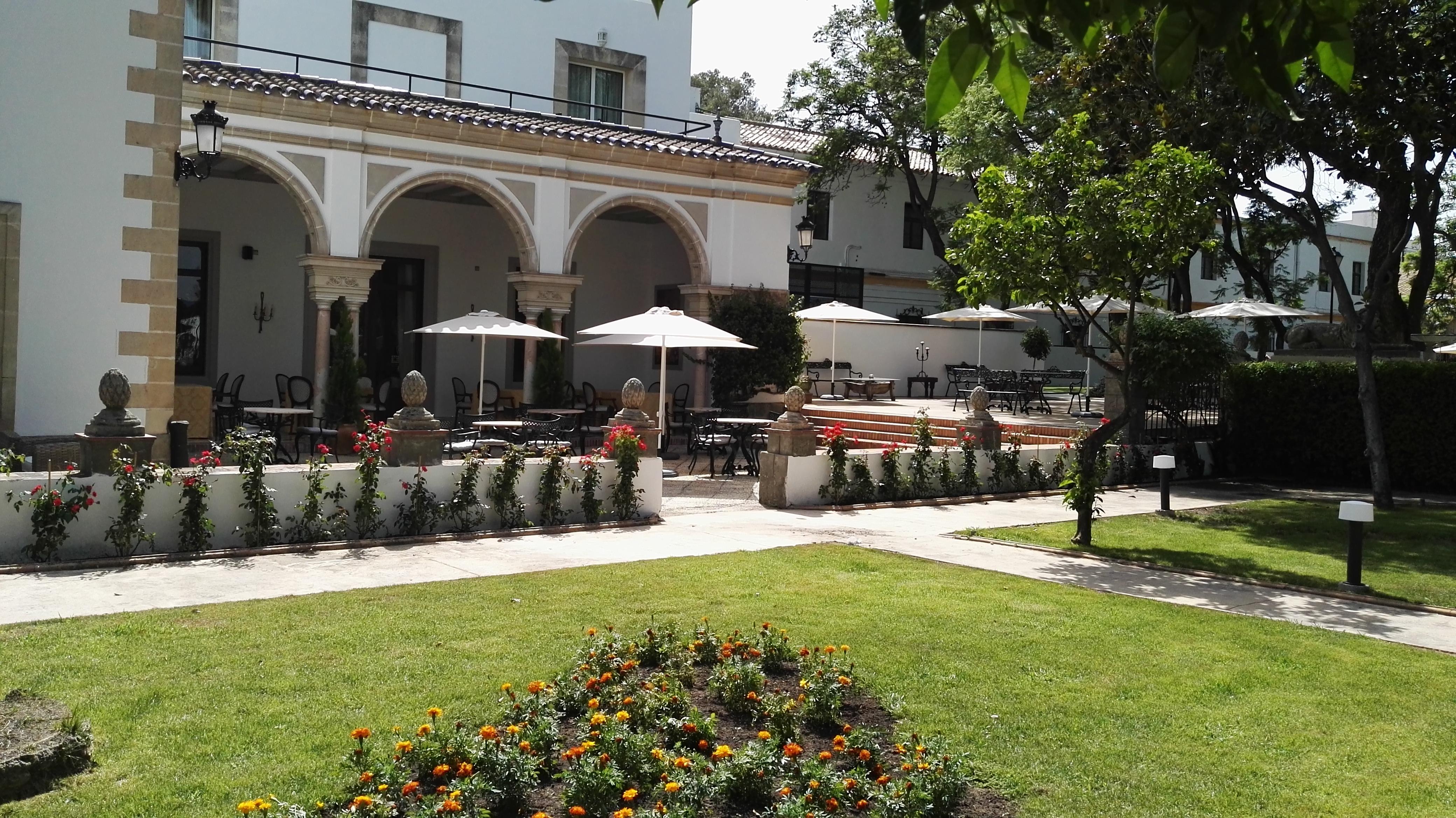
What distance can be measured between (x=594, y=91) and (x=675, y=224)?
639 centimetres

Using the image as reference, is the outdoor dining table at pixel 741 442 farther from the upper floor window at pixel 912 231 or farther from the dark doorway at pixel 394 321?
the upper floor window at pixel 912 231

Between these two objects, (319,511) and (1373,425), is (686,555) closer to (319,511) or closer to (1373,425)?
(319,511)

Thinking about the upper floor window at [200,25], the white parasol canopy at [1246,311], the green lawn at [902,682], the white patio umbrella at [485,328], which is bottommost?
the green lawn at [902,682]

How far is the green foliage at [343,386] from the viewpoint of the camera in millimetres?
16969

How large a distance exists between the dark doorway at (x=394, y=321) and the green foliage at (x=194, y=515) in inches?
478

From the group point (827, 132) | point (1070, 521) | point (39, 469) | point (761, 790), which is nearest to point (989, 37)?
point (761, 790)

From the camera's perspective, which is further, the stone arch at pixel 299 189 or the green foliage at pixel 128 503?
the stone arch at pixel 299 189

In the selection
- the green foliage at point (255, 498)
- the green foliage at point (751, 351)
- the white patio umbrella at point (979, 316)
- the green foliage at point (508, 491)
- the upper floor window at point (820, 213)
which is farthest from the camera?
the upper floor window at point (820, 213)

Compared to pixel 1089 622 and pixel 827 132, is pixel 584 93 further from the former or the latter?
pixel 1089 622

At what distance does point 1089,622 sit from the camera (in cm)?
762

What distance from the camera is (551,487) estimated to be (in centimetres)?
1124

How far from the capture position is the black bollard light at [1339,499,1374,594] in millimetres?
8891

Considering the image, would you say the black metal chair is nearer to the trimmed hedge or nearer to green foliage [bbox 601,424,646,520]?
green foliage [bbox 601,424,646,520]

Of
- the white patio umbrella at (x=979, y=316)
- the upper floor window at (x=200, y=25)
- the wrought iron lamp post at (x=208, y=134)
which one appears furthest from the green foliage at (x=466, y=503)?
the upper floor window at (x=200, y=25)
